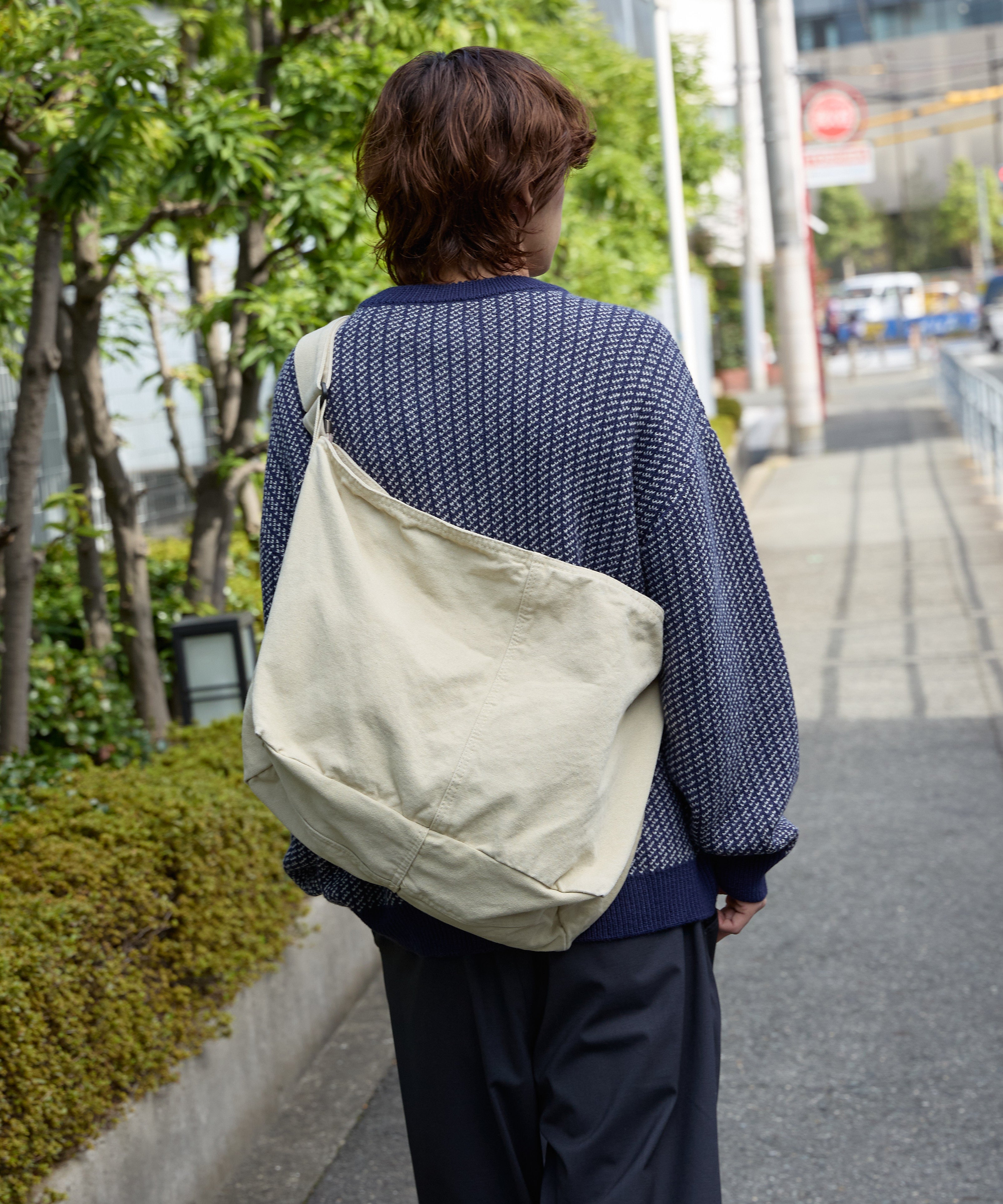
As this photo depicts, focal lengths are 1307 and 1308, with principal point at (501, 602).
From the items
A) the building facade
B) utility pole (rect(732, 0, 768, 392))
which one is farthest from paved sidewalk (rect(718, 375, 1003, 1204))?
the building facade

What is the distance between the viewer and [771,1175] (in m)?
2.71

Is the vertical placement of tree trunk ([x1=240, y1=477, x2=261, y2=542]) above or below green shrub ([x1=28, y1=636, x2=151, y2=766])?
above

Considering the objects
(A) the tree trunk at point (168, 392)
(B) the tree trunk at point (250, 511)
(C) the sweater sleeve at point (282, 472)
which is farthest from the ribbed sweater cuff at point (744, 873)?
(B) the tree trunk at point (250, 511)

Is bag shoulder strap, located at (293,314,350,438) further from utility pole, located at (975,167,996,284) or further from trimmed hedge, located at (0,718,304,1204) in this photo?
utility pole, located at (975,167,996,284)

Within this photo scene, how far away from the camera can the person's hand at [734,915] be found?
1.56 metres

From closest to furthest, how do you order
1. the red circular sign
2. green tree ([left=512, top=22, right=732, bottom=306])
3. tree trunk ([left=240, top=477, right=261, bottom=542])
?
tree trunk ([left=240, top=477, right=261, bottom=542])
green tree ([left=512, top=22, right=732, bottom=306])
the red circular sign

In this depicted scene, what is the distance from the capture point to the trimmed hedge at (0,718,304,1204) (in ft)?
7.27

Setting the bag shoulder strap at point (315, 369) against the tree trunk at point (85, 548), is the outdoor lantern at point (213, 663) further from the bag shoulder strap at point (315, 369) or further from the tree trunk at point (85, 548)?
the bag shoulder strap at point (315, 369)

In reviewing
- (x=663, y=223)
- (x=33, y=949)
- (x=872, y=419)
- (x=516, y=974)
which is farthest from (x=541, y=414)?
(x=872, y=419)

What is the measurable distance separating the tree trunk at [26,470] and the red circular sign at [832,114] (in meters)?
19.7

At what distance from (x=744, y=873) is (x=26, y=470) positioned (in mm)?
2692

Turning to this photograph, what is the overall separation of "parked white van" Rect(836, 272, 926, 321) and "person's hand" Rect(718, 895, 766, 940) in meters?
44.1

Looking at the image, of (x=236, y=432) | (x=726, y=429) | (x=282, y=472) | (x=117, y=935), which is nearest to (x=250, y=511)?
(x=236, y=432)

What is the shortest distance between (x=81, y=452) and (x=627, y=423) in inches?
159
